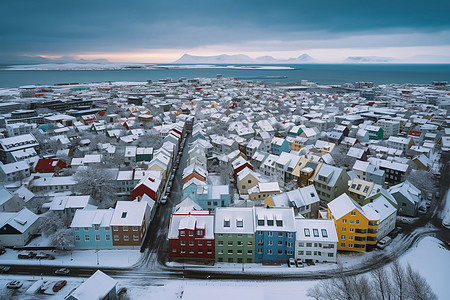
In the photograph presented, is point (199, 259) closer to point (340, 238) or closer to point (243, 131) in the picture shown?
point (340, 238)

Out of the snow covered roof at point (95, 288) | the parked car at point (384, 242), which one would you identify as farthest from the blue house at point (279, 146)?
the snow covered roof at point (95, 288)

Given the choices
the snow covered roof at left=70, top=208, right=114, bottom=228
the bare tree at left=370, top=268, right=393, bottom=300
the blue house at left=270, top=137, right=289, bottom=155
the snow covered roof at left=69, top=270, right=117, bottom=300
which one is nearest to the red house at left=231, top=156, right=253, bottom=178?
the blue house at left=270, top=137, right=289, bottom=155

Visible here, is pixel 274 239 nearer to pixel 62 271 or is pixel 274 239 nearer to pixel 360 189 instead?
pixel 360 189

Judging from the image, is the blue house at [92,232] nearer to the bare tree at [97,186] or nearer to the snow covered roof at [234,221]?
the bare tree at [97,186]

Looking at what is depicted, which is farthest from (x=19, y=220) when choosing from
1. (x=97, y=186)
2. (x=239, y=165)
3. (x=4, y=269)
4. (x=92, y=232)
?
(x=239, y=165)

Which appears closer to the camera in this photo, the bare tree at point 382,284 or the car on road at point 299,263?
the bare tree at point 382,284

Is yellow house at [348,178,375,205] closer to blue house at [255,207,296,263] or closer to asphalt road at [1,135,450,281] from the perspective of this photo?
asphalt road at [1,135,450,281]
